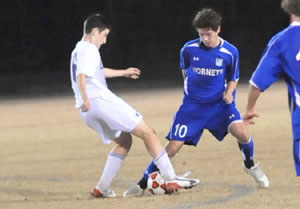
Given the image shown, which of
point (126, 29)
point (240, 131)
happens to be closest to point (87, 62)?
point (240, 131)

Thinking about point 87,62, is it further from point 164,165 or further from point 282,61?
point 282,61

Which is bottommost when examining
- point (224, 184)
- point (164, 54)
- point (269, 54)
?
point (164, 54)

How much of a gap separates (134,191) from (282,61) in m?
2.96

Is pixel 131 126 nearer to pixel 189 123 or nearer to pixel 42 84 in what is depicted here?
pixel 189 123

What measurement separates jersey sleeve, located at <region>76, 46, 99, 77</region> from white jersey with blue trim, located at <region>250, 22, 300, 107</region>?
8.01ft

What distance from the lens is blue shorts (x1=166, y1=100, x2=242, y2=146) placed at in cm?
789

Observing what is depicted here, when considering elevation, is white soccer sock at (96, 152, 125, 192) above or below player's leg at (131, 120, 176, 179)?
below

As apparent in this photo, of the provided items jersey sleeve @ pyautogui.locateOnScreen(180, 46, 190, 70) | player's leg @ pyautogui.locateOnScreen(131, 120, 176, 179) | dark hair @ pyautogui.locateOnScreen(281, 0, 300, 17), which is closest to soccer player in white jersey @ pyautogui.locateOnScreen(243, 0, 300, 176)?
dark hair @ pyautogui.locateOnScreen(281, 0, 300, 17)

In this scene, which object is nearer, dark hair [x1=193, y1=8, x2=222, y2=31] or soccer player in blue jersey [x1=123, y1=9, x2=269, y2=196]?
dark hair [x1=193, y1=8, x2=222, y2=31]

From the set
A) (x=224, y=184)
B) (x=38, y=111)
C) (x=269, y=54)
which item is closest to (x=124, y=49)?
(x=38, y=111)

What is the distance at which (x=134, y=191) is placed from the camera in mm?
7715

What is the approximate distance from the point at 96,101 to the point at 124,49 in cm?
2299

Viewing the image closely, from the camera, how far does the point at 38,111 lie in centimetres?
1772

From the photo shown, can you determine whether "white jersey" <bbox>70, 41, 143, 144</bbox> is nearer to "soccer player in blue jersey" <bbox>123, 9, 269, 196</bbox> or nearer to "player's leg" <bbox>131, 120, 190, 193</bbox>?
"player's leg" <bbox>131, 120, 190, 193</bbox>
